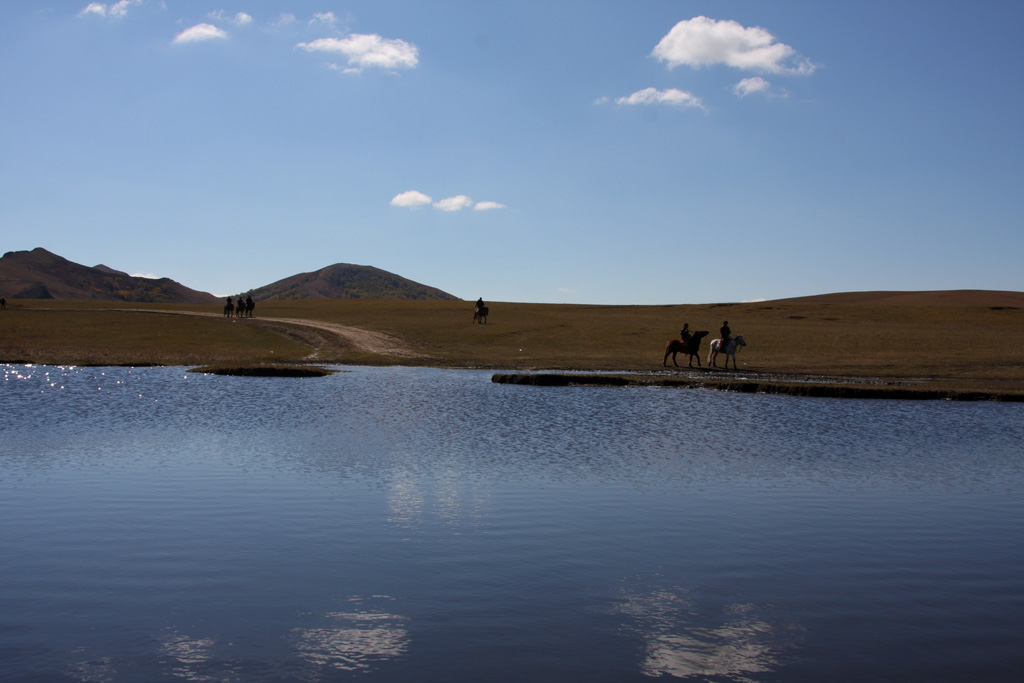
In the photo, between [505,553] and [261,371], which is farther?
[261,371]

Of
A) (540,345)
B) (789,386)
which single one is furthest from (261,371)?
(789,386)

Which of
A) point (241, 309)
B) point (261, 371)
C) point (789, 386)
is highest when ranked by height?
point (241, 309)

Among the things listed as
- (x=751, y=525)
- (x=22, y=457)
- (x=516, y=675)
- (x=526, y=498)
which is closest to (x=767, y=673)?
(x=516, y=675)

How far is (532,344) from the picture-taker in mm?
56625

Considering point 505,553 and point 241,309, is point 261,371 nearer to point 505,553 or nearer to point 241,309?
point 505,553

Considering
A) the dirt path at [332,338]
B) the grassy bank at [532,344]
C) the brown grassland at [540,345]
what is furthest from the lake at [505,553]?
the dirt path at [332,338]

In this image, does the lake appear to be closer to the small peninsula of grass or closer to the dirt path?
the small peninsula of grass

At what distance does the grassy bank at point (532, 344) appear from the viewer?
44.2 m

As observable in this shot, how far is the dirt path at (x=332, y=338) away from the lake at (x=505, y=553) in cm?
2870

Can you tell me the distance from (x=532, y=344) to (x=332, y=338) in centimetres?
1462

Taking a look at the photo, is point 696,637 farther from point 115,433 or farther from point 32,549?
point 115,433

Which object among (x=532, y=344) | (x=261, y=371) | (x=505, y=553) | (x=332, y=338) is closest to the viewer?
(x=505, y=553)

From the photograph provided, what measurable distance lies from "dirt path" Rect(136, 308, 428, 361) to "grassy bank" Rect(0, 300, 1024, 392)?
0.77 feet

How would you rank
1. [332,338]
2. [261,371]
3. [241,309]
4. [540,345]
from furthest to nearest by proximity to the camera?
[241,309], [332,338], [540,345], [261,371]
